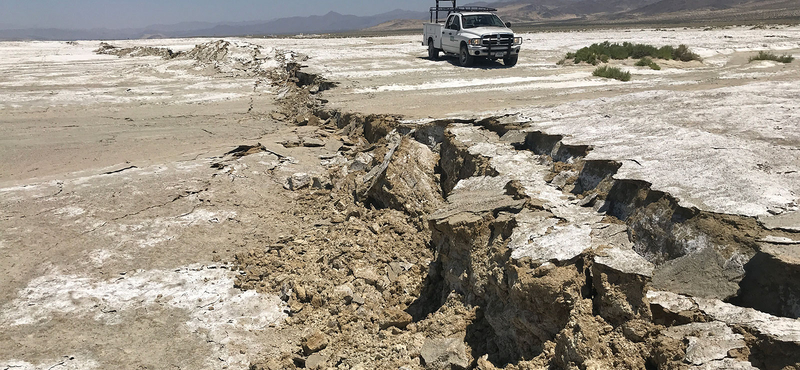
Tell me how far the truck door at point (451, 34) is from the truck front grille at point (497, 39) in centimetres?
121

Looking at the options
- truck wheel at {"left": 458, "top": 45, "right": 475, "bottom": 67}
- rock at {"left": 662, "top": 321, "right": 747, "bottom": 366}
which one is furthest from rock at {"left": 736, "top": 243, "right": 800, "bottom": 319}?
truck wheel at {"left": 458, "top": 45, "right": 475, "bottom": 67}

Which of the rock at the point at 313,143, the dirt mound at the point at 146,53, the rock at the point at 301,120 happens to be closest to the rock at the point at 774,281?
the rock at the point at 313,143

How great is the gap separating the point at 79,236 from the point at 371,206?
3742 mm

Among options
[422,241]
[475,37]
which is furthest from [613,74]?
[422,241]

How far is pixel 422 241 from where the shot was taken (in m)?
6.28

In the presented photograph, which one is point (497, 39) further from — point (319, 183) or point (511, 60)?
point (319, 183)

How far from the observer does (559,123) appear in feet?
23.6

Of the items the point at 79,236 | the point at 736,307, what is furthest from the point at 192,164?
the point at 736,307

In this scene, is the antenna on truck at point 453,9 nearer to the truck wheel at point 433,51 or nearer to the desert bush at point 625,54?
the truck wheel at point 433,51

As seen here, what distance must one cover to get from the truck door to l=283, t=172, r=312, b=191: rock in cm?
1182

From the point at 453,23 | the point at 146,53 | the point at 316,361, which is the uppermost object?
the point at 453,23

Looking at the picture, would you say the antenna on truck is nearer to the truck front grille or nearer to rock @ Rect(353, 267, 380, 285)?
the truck front grille

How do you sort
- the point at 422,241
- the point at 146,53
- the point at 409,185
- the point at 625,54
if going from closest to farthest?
1. the point at 422,241
2. the point at 409,185
3. the point at 625,54
4. the point at 146,53

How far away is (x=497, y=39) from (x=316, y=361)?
15469 mm
